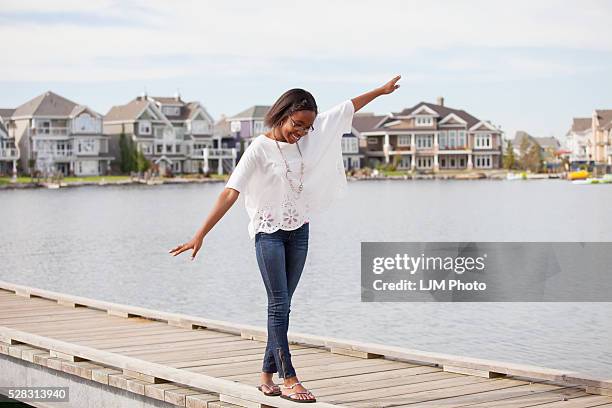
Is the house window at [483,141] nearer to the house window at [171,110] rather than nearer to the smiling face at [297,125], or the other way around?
the house window at [171,110]

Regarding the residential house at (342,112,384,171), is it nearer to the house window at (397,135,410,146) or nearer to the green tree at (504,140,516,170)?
the house window at (397,135,410,146)

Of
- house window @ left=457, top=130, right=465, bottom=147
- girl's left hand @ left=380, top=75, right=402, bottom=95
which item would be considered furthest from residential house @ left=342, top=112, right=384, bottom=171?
girl's left hand @ left=380, top=75, right=402, bottom=95

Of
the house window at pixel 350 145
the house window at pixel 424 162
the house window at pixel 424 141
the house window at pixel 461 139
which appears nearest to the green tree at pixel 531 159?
the house window at pixel 424 162

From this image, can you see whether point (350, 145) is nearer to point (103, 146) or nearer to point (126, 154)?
point (126, 154)

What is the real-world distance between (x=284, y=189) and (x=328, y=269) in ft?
68.5

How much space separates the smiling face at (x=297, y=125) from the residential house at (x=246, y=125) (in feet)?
355

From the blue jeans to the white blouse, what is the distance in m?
0.07

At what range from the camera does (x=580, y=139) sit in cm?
13300

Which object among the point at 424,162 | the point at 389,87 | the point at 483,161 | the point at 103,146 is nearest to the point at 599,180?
the point at 483,161

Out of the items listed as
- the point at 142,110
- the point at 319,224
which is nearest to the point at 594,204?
the point at 319,224

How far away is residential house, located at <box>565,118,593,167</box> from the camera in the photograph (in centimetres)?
13150

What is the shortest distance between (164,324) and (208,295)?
38.6 ft

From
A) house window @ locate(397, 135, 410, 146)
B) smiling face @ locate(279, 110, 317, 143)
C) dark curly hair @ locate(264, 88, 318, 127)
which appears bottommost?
smiling face @ locate(279, 110, 317, 143)

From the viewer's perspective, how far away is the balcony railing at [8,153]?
9606 cm
